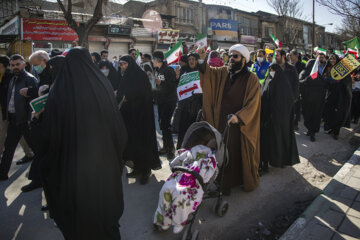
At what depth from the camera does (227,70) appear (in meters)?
3.86

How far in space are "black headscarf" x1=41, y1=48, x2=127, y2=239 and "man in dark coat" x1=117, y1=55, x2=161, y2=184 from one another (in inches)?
76.4

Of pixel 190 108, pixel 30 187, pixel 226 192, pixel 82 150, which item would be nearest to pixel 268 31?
pixel 190 108

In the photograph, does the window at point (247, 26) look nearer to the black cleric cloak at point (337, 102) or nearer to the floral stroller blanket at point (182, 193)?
the black cleric cloak at point (337, 102)

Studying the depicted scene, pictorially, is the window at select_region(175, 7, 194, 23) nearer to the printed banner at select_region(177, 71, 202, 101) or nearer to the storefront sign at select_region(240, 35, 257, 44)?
the storefront sign at select_region(240, 35, 257, 44)

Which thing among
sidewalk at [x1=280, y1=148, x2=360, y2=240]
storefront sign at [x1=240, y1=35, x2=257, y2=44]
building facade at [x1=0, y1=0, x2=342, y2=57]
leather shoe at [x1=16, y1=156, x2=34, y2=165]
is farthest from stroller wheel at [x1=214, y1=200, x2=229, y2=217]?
storefront sign at [x1=240, y1=35, x2=257, y2=44]

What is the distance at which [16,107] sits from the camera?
4438 millimetres

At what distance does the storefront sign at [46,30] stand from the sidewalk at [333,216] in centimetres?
1818

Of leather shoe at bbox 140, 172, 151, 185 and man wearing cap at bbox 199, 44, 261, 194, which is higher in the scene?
man wearing cap at bbox 199, 44, 261, 194

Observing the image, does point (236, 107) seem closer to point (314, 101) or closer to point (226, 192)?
point (226, 192)

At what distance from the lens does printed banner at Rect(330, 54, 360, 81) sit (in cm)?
670

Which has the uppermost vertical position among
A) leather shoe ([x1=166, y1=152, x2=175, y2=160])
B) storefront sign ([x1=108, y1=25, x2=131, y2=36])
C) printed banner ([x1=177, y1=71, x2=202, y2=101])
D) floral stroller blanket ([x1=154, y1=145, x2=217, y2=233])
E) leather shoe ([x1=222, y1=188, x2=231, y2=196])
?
storefront sign ([x1=108, y1=25, x2=131, y2=36])

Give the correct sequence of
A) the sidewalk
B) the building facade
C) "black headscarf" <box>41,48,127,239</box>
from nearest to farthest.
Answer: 1. "black headscarf" <box>41,48,127,239</box>
2. the sidewalk
3. the building facade

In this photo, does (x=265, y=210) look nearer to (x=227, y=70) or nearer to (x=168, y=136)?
(x=227, y=70)

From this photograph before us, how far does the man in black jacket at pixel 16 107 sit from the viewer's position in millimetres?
4453
